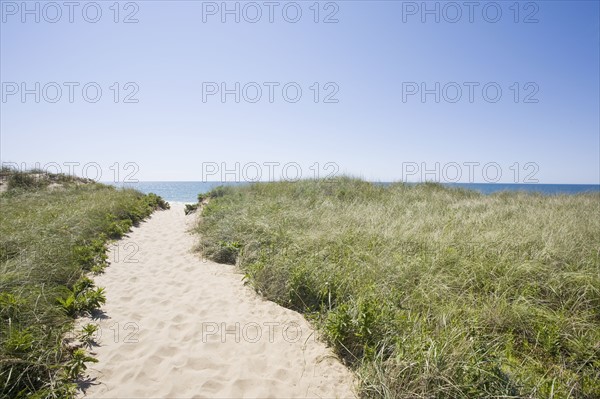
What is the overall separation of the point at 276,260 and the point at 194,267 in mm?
2350

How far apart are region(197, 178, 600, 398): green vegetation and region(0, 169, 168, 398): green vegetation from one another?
2799 millimetres

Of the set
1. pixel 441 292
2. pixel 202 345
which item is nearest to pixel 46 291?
pixel 202 345

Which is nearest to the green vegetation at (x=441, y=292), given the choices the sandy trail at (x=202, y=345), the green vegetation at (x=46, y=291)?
the sandy trail at (x=202, y=345)

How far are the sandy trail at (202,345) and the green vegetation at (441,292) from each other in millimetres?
389

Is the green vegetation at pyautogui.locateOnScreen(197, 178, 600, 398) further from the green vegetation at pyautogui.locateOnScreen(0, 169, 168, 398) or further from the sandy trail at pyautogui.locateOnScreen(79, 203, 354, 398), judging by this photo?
the green vegetation at pyautogui.locateOnScreen(0, 169, 168, 398)

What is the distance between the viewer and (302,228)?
7.95 m

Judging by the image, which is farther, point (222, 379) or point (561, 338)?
point (561, 338)

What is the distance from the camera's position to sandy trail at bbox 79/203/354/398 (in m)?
3.07

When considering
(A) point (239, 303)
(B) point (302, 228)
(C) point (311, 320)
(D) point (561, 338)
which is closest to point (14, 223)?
(A) point (239, 303)

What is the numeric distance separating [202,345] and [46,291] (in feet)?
9.08

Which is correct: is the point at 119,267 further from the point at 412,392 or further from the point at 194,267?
the point at 412,392

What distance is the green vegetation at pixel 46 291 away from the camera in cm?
286

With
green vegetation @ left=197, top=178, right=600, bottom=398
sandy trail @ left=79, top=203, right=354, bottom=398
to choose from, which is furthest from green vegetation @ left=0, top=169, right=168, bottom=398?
green vegetation @ left=197, top=178, right=600, bottom=398

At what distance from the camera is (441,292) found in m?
4.45
